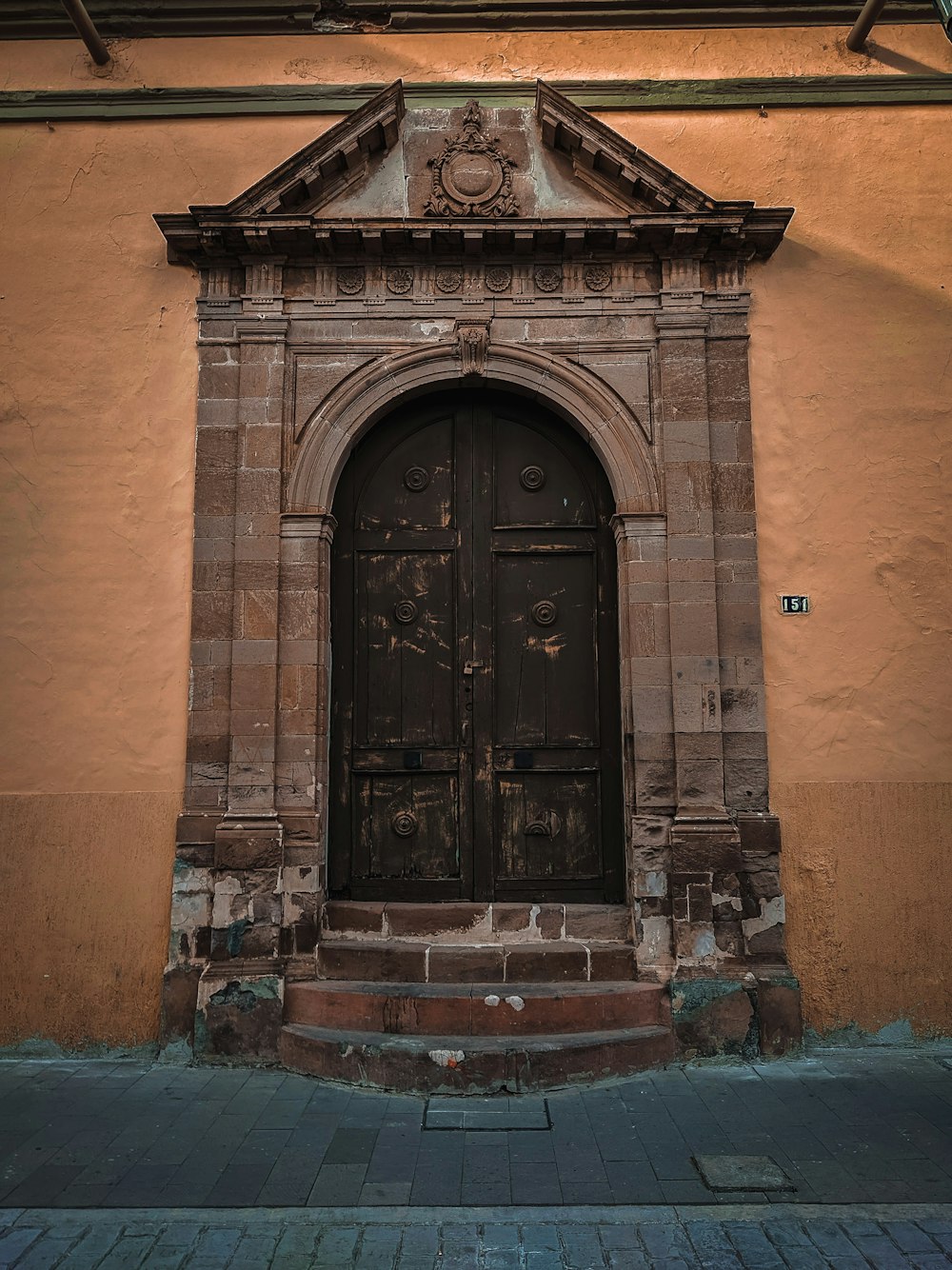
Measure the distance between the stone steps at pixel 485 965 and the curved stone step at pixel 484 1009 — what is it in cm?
12

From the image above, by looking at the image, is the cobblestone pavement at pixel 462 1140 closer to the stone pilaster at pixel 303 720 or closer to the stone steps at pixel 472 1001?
the stone steps at pixel 472 1001

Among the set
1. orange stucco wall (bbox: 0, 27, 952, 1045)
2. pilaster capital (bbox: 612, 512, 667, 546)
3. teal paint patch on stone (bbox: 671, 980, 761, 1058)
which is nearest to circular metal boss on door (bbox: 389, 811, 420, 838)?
orange stucco wall (bbox: 0, 27, 952, 1045)

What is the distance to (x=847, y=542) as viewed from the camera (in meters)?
5.66

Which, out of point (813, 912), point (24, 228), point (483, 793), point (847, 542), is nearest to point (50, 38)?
point (24, 228)

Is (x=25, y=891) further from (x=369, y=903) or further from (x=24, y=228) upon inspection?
(x=24, y=228)

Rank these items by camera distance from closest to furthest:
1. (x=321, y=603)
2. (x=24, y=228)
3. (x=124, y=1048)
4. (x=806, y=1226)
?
(x=806, y=1226) → (x=124, y=1048) → (x=321, y=603) → (x=24, y=228)

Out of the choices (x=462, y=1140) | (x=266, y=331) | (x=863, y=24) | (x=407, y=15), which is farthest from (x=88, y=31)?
(x=462, y=1140)

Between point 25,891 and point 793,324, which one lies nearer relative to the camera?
point 25,891

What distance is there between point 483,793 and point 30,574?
10.0 feet

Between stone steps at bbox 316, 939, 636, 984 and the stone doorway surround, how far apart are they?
21cm

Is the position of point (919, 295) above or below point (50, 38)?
below

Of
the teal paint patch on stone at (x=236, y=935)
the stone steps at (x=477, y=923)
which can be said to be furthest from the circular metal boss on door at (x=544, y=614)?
the teal paint patch on stone at (x=236, y=935)

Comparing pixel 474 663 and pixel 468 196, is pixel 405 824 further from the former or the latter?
pixel 468 196

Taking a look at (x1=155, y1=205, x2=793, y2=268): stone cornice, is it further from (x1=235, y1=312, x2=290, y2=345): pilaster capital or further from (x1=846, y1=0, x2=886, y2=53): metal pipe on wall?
(x1=846, y1=0, x2=886, y2=53): metal pipe on wall
